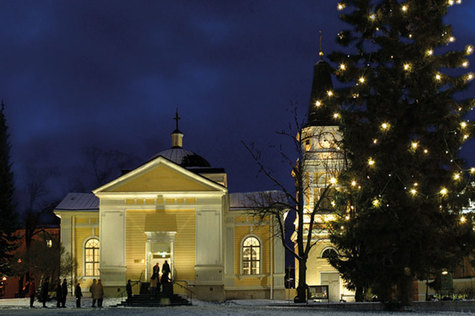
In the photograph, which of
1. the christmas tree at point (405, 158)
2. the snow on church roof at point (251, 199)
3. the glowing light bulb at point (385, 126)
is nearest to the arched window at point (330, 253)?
the christmas tree at point (405, 158)

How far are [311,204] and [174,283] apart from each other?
42.0ft

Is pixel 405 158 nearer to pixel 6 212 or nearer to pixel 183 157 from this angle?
pixel 183 157

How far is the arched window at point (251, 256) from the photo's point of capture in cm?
3962

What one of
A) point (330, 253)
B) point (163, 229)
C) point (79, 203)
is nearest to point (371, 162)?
point (330, 253)

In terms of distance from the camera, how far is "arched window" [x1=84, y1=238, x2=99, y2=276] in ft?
129

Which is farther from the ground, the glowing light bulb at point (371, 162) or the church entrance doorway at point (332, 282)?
the glowing light bulb at point (371, 162)

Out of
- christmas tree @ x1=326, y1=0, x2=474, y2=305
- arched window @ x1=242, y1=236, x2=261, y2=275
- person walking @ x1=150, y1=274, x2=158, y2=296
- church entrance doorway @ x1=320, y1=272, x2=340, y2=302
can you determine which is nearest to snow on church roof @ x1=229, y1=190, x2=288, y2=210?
arched window @ x1=242, y1=236, x2=261, y2=275

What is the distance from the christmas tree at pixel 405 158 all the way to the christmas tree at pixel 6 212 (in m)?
28.3

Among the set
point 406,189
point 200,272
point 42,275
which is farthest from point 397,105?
point 42,275

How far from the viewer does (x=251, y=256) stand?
39812mm

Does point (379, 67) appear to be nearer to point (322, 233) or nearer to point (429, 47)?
point (429, 47)

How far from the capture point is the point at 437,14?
2127cm

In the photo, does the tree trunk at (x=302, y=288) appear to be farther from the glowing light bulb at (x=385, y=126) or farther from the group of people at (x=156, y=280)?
the glowing light bulb at (x=385, y=126)

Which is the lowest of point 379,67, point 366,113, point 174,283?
point 174,283
